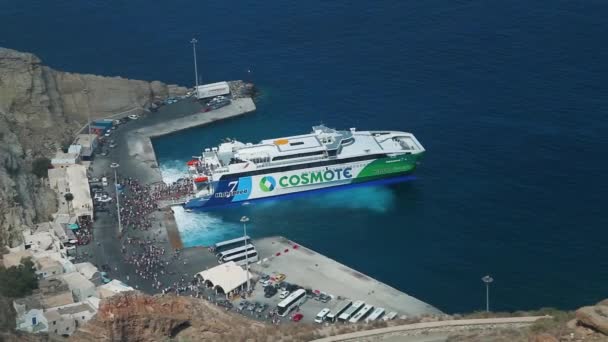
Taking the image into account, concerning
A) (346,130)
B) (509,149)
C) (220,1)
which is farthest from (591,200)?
(220,1)

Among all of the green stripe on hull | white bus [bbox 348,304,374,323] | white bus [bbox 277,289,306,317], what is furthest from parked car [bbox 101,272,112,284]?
the green stripe on hull

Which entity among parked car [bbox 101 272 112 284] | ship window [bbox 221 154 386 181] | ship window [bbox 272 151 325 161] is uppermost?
ship window [bbox 272 151 325 161]

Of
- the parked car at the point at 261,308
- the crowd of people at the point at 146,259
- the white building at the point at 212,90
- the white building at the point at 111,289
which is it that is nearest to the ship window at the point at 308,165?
the crowd of people at the point at 146,259

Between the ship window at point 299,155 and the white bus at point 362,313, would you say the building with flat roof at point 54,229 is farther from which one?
the white bus at point 362,313

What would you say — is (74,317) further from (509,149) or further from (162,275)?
(509,149)

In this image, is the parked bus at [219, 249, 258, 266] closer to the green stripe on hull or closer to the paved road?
the green stripe on hull

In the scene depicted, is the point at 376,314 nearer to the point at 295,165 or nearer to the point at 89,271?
the point at 89,271
